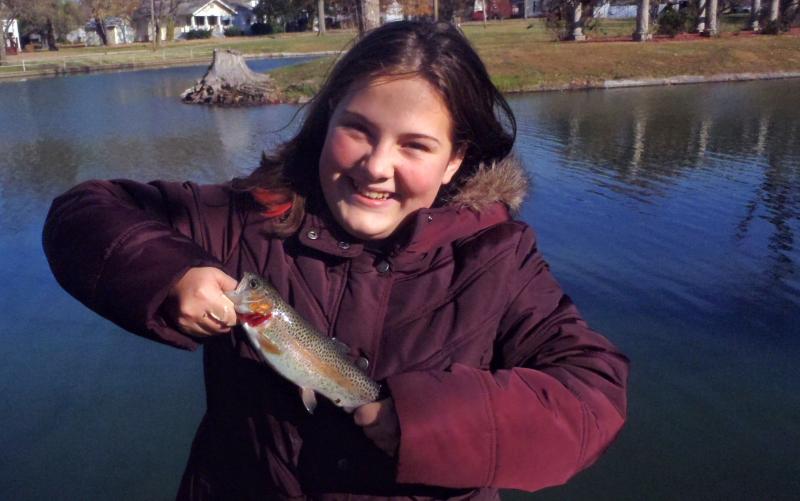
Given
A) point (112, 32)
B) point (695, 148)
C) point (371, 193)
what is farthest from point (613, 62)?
point (112, 32)

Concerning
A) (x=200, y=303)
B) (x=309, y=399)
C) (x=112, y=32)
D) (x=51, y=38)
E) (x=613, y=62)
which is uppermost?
(x=112, y=32)

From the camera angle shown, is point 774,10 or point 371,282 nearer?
point 371,282

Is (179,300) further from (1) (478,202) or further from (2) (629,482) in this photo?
(2) (629,482)

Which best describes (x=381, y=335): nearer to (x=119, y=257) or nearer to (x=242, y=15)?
(x=119, y=257)

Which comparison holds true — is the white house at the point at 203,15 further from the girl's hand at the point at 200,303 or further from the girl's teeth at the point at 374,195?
the girl's hand at the point at 200,303

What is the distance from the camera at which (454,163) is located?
2693 millimetres

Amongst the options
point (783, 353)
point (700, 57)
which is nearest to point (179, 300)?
point (783, 353)

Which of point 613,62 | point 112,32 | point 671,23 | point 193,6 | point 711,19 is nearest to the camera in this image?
point 613,62

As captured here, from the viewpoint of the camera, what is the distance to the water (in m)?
4.94

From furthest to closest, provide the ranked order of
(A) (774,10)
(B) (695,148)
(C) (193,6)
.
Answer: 1. (C) (193,6)
2. (A) (774,10)
3. (B) (695,148)

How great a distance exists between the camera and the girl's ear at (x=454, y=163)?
2.65 meters

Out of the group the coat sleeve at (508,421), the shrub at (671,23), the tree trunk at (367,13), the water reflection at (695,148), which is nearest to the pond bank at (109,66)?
the shrub at (671,23)

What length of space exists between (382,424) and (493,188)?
3.30 feet

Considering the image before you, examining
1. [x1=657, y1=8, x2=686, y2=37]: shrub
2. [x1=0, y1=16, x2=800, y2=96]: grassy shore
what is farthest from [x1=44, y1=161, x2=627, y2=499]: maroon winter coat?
[x1=657, y1=8, x2=686, y2=37]: shrub
